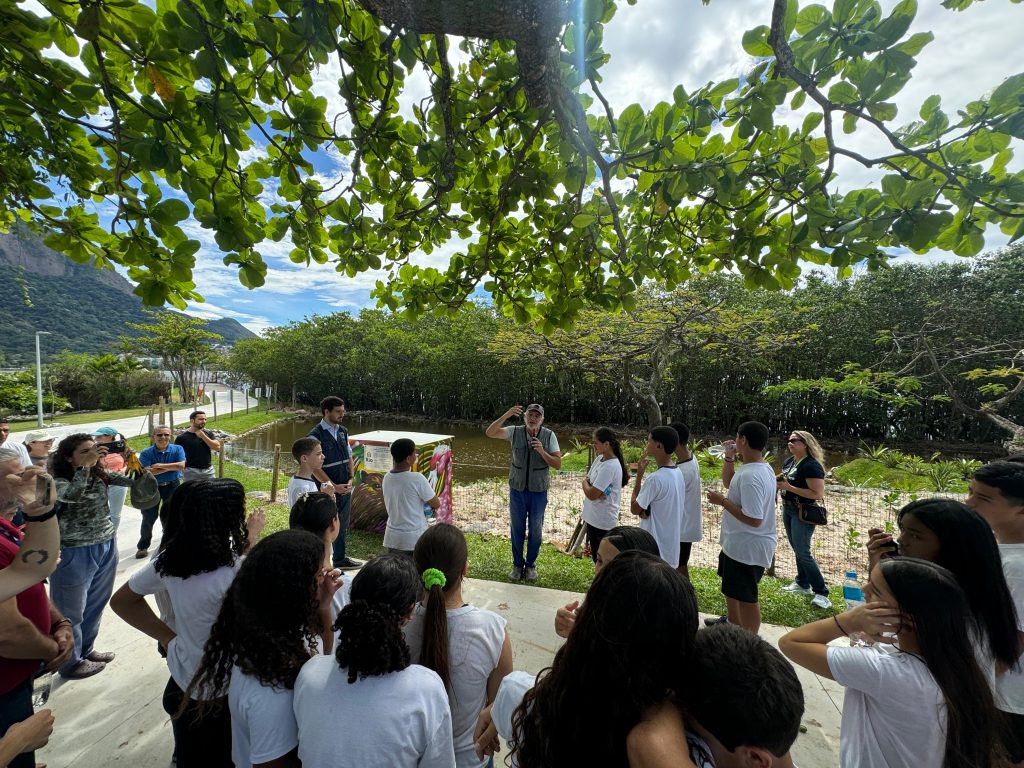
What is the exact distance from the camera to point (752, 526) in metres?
3.07

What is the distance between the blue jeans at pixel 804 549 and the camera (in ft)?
13.9

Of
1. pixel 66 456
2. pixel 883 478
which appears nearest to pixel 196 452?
pixel 66 456

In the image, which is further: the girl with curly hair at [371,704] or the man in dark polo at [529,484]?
the man in dark polo at [529,484]

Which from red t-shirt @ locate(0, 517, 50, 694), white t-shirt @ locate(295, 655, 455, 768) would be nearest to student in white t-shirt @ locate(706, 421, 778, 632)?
white t-shirt @ locate(295, 655, 455, 768)

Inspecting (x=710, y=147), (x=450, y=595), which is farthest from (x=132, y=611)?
(x=710, y=147)

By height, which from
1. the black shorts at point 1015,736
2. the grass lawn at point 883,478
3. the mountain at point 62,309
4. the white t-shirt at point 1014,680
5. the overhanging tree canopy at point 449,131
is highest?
the mountain at point 62,309

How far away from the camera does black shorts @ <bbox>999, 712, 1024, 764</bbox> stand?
5.41ft

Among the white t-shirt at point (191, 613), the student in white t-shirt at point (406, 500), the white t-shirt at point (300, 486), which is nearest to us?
the white t-shirt at point (191, 613)

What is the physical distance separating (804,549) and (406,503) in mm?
3766

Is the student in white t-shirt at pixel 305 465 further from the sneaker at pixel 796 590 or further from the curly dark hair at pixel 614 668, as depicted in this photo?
the sneaker at pixel 796 590

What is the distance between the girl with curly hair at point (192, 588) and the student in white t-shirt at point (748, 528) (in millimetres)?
2811

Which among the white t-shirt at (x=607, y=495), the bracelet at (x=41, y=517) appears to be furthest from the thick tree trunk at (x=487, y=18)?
the white t-shirt at (x=607, y=495)

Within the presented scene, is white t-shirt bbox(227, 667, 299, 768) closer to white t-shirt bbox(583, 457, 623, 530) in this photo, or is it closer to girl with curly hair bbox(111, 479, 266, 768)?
girl with curly hair bbox(111, 479, 266, 768)

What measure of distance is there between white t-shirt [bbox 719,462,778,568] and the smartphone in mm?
3579
